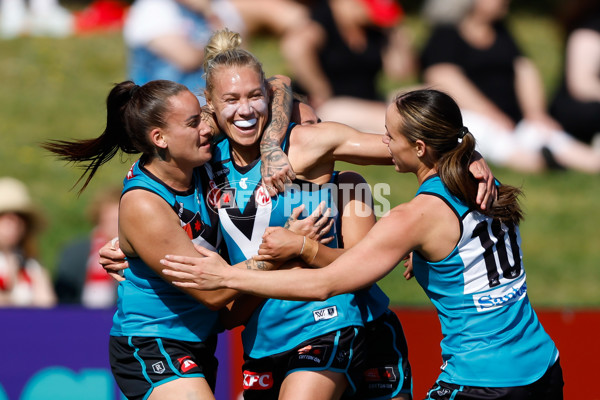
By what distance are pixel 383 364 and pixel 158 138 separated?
160 cm

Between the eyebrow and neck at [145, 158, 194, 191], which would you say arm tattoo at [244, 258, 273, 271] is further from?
the eyebrow

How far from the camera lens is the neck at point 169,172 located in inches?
158

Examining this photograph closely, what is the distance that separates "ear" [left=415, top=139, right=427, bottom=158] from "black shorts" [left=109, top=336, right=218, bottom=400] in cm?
143

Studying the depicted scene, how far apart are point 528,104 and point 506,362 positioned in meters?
6.38

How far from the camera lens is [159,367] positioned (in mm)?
4051

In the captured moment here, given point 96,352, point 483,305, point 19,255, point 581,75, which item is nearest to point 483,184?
point 483,305

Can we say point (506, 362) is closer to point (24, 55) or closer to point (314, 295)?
point (314, 295)

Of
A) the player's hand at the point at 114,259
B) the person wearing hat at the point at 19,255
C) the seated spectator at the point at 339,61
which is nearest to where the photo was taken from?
the player's hand at the point at 114,259

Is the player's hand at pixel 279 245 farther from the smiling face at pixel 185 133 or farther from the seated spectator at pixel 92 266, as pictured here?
the seated spectator at pixel 92 266

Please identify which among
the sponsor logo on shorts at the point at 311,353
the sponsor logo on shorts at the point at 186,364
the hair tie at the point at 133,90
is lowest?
the sponsor logo on shorts at the point at 311,353

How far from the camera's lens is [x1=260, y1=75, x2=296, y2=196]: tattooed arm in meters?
3.93

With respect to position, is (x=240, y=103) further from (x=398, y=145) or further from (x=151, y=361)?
(x=151, y=361)

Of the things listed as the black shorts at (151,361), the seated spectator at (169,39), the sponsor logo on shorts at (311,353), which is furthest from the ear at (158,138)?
the seated spectator at (169,39)

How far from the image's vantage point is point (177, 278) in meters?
3.82
